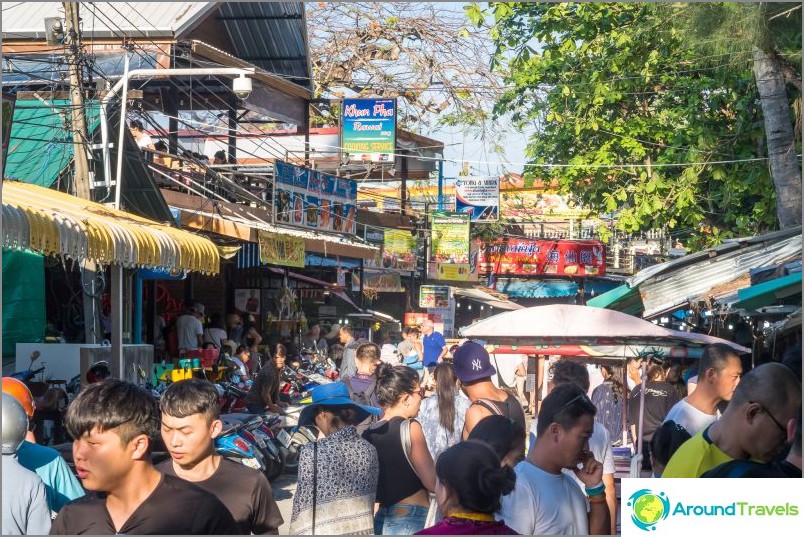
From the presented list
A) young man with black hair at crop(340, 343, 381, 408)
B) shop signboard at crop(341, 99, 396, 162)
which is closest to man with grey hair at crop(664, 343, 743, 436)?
young man with black hair at crop(340, 343, 381, 408)

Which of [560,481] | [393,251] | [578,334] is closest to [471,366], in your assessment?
[560,481]

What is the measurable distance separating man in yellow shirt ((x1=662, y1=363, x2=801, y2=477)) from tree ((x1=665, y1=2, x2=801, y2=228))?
25.8ft

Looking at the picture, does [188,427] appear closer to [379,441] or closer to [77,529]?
[77,529]

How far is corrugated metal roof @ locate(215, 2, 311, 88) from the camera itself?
25.0 meters

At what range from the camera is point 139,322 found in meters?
16.2

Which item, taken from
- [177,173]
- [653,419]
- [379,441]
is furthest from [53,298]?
[379,441]

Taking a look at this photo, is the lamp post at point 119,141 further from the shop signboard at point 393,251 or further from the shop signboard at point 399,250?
the shop signboard at point 399,250

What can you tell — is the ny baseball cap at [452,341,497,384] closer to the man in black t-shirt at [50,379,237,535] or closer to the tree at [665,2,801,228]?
the man in black t-shirt at [50,379,237,535]

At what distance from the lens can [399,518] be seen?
5852 millimetres

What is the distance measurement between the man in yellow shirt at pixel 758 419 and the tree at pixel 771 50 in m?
7.86

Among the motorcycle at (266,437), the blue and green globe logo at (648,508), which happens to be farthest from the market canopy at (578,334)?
the blue and green globe logo at (648,508)

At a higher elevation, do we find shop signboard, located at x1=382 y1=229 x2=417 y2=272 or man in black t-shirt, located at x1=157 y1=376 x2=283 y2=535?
shop signboard, located at x1=382 y1=229 x2=417 y2=272

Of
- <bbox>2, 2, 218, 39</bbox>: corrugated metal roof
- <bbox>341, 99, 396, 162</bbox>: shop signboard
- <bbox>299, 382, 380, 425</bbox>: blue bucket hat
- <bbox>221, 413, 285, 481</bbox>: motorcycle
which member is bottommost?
<bbox>221, 413, 285, 481</bbox>: motorcycle

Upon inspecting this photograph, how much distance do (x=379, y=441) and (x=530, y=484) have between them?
5.32 ft
